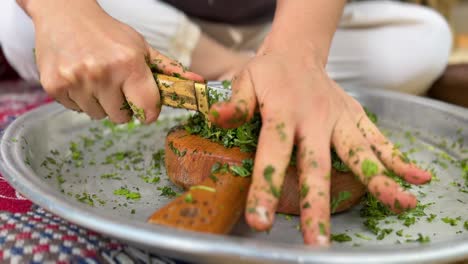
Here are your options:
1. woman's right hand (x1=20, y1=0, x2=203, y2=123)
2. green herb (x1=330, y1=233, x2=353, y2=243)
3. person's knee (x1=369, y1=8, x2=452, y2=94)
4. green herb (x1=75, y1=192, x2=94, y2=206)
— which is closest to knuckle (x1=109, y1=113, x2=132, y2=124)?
woman's right hand (x1=20, y1=0, x2=203, y2=123)

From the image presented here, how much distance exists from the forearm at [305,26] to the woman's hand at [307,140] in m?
0.07

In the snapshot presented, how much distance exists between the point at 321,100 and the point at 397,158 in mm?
109

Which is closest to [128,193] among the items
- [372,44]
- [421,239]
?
[421,239]

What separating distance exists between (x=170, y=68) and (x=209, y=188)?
0.70ft

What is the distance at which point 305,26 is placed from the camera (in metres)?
0.79

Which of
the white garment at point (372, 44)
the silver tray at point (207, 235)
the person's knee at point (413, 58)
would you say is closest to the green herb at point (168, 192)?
the silver tray at point (207, 235)

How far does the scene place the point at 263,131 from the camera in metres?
0.58

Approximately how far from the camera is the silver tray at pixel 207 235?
46cm

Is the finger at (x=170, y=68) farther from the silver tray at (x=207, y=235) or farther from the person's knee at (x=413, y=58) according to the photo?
the person's knee at (x=413, y=58)

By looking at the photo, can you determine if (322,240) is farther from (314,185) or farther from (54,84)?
(54,84)

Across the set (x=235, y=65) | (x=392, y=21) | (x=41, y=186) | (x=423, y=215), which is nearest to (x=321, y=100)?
(x=423, y=215)

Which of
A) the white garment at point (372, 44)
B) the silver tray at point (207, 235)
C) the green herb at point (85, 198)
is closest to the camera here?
the silver tray at point (207, 235)

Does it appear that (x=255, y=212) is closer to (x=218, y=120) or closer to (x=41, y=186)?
(x=218, y=120)

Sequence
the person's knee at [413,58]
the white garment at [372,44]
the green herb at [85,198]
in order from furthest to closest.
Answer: the person's knee at [413,58], the white garment at [372,44], the green herb at [85,198]
